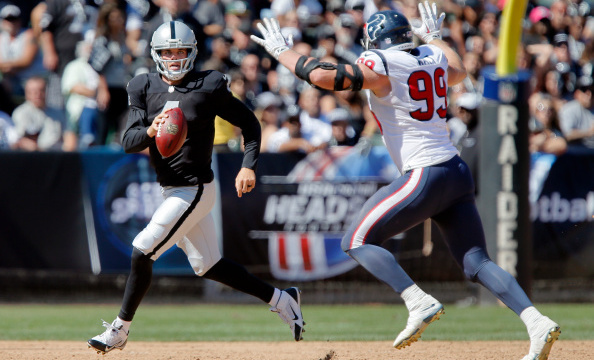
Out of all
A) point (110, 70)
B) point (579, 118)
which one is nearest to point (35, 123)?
point (110, 70)

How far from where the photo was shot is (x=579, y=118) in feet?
38.2

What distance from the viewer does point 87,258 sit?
34.3 feet

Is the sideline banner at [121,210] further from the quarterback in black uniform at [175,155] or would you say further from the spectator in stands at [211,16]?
the quarterback in black uniform at [175,155]

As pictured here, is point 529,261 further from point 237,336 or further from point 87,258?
point 87,258

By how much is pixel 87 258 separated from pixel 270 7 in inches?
219

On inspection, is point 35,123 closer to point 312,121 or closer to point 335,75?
point 312,121

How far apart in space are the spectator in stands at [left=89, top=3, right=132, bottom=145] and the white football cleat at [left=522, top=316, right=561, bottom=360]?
756 cm

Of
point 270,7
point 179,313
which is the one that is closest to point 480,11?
point 270,7

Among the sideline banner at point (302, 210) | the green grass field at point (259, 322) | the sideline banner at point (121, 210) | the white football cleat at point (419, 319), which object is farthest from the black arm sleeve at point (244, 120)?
the sideline banner at point (121, 210)

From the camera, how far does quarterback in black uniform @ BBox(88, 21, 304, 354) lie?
5922mm

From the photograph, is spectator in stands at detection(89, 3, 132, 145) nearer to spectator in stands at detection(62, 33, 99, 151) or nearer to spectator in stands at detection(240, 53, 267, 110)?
spectator in stands at detection(62, 33, 99, 151)

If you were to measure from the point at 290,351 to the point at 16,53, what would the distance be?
25.1 feet

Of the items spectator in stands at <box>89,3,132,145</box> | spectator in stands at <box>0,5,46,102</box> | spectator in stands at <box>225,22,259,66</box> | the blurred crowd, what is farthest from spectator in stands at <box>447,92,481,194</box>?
spectator in stands at <box>0,5,46,102</box>

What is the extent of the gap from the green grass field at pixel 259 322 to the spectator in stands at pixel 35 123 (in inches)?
84.1
